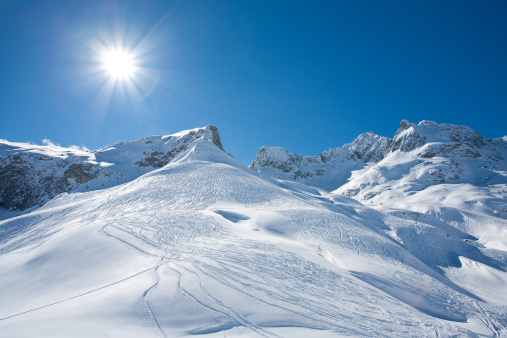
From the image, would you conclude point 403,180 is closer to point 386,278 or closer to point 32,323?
point 386,278

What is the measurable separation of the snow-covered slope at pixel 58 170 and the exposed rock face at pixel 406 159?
188 ft

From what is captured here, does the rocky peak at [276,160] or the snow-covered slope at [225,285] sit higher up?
the rocky peak at [276,160]

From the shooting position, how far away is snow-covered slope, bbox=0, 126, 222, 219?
146 ft

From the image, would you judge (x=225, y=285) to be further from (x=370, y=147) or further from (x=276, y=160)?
(x=370, y=147)

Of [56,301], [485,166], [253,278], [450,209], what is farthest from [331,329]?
[485,166]

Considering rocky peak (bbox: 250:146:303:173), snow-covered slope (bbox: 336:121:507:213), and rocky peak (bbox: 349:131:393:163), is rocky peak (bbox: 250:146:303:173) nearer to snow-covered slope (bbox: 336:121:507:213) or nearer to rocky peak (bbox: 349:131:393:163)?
rocky peak (bbox: 349:131:393:163)

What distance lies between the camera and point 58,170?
49.1m

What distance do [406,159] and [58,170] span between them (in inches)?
4067

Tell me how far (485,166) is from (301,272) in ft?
272

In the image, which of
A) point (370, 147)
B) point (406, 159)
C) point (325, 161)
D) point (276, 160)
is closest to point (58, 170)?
point (276, 160)

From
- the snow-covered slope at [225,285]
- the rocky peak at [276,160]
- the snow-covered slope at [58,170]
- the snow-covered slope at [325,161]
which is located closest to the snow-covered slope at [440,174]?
the snow-covered slope at [325,161]

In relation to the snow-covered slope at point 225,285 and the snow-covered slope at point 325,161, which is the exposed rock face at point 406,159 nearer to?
the snow-covered slope at point 325,161

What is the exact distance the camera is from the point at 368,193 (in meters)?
58.0

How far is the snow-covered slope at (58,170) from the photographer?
44.5 meters
